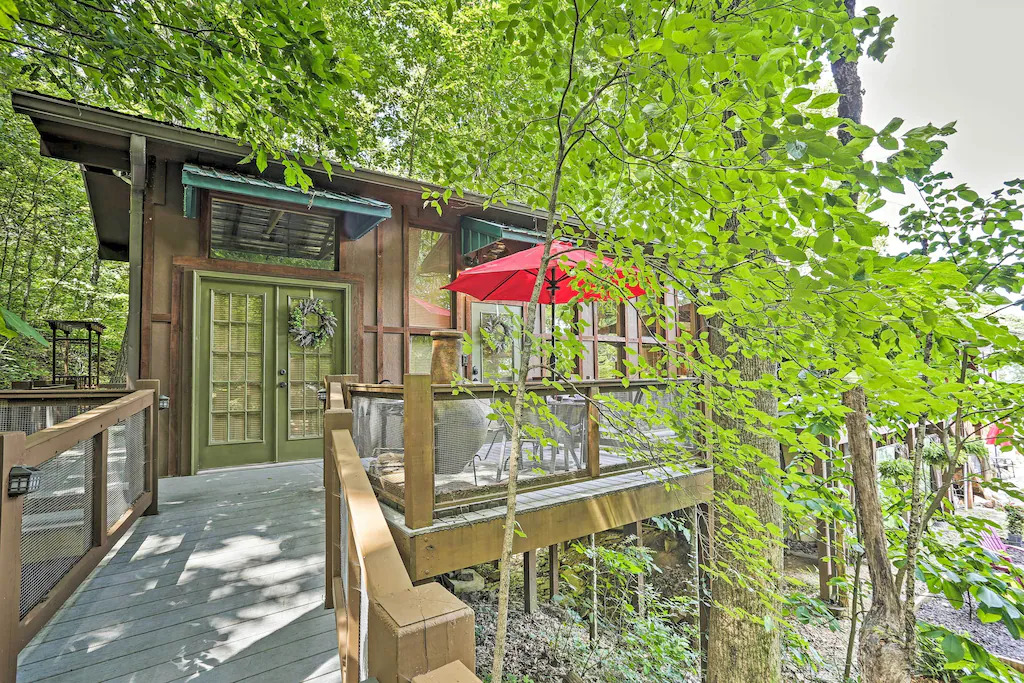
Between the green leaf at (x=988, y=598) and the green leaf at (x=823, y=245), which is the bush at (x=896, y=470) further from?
the green leaf at (x=823, y=245)

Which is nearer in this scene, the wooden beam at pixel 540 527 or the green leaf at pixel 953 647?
the green leaf at pixel 953 647

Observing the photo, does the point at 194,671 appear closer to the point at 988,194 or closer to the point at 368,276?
the point at 988,194

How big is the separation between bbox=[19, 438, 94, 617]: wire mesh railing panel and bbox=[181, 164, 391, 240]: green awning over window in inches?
119

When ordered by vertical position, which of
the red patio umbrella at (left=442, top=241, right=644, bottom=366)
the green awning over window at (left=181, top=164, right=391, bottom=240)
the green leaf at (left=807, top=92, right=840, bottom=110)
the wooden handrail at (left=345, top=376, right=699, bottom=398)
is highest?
the green awning over window at (left=181, top=164, right=391, bottom=240)

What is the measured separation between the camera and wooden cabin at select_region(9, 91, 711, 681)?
8.38 ft

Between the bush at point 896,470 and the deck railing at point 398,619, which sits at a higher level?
the deck railing at point 398,619

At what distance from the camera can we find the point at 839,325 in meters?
1.24

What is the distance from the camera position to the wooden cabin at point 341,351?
2553mm

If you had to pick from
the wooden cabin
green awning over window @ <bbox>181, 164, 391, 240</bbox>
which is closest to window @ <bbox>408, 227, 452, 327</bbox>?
the wooden cabin

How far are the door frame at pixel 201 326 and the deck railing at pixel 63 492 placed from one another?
1145 mm

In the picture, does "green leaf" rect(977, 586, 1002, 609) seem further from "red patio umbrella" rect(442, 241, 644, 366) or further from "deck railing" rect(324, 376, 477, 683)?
"red patio umbrella" rect(442, 241, 644, 366)

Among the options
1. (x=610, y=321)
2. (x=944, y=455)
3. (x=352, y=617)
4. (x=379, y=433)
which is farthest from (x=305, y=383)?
(x=944, y=455)

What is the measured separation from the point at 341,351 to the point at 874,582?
18.3 feet

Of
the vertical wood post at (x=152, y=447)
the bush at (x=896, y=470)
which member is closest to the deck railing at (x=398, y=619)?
the vertical wood post at (x=152, y=447)
